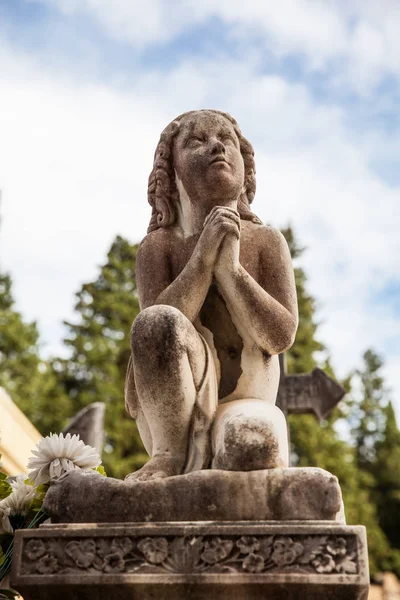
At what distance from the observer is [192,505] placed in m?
3.05

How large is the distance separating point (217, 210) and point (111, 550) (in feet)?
5.96

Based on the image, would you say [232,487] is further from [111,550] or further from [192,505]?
[111,550]

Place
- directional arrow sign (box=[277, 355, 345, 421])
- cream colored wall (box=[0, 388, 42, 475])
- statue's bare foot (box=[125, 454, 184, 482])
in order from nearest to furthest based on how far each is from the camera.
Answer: statue's bare foot (box=[125, 454, 184, 482])
directional arrow sign (box=[277, 355, 345, 421])
cream colored wall (box=[0, 388, 42, 475])

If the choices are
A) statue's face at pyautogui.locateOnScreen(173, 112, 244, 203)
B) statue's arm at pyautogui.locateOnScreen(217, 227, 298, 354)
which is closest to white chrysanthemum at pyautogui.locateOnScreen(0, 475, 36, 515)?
statue's arm at pyautogui.locateOnScreen(217, 227, 298, 354)

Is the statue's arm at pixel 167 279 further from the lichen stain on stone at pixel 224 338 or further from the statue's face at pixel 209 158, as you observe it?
the statue's face at pixel 209 158

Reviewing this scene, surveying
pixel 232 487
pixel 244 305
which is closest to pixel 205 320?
pixel 244 305

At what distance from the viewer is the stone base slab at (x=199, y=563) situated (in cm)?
281

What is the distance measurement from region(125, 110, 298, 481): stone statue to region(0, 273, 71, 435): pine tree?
1676 centimetres

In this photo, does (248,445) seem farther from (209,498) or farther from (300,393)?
(300,393)

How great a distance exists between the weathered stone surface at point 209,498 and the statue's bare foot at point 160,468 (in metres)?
0.15

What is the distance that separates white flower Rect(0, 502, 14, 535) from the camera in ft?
12.1

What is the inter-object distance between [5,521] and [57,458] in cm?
42

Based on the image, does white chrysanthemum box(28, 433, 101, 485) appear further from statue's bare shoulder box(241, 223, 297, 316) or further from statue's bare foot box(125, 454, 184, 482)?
statue's bare shoulder box(241, 223, 297, 316)

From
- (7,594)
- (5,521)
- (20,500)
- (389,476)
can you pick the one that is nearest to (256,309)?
(20,500)
